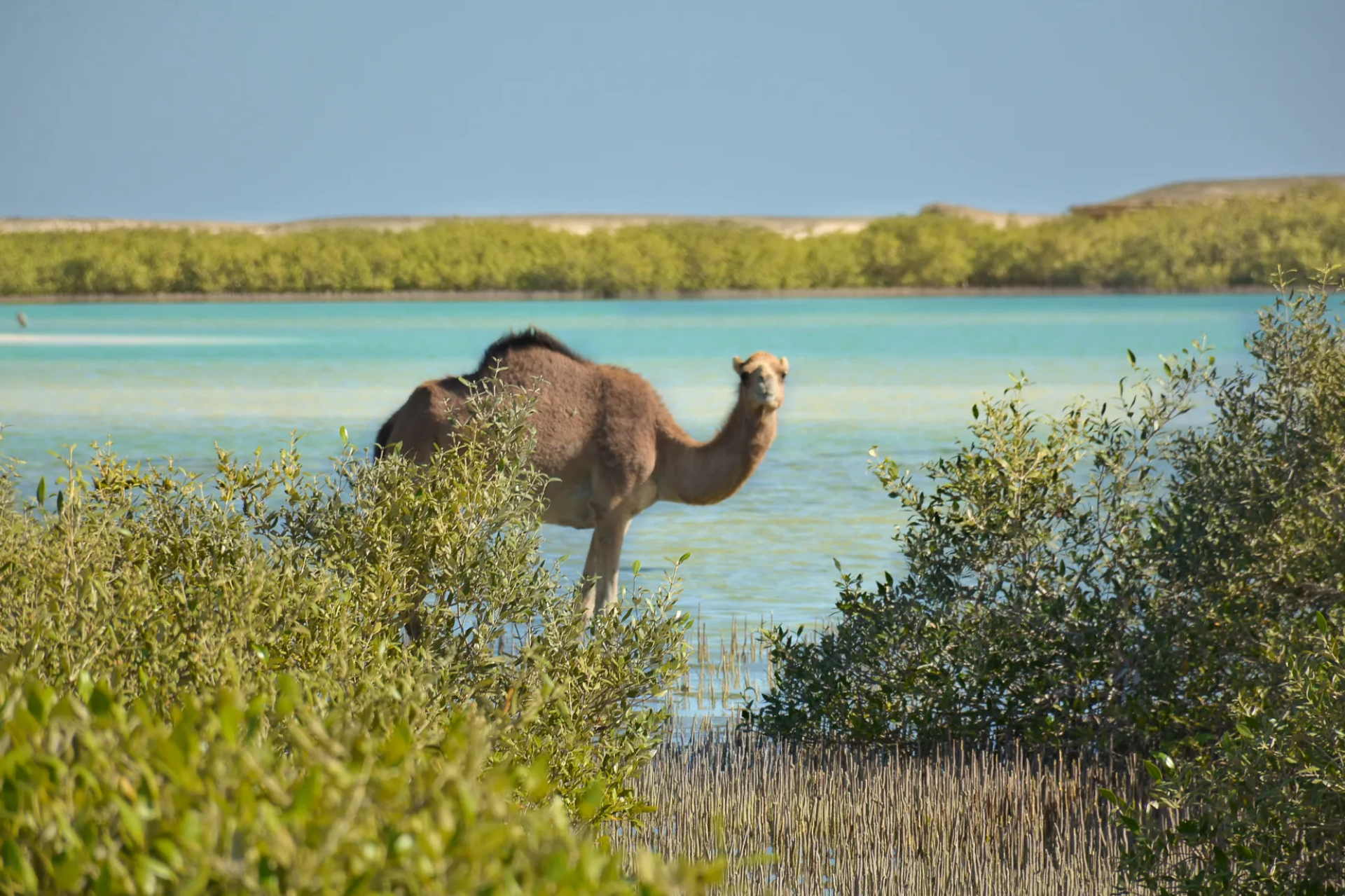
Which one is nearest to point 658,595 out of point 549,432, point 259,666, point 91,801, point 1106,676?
point 259,666

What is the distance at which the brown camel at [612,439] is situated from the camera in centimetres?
1023

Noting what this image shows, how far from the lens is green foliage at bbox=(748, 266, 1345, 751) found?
6.91m

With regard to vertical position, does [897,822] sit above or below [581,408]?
below

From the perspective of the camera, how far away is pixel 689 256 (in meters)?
136

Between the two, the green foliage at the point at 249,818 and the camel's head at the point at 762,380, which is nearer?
the green foliage at the point at 249,818

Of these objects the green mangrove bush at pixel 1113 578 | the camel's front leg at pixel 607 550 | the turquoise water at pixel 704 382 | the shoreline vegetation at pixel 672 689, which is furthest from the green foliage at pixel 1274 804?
the turquoise water at pixel 704 382

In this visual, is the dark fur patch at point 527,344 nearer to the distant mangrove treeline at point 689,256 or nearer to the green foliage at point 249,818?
the green foliage at point 249,818

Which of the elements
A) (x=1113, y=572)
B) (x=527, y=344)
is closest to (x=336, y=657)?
(x=1113, y=572)

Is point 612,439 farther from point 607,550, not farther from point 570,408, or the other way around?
point 607,550

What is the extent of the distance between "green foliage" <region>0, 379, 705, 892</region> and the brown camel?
330cm

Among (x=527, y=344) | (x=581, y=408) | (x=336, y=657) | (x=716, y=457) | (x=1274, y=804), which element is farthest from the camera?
(x=716, y=457)

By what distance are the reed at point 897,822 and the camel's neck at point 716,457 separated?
12.0 ft

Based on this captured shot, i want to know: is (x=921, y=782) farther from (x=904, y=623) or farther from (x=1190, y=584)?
(x=1190, y=584)

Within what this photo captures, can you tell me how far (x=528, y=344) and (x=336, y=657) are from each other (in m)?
6.18
